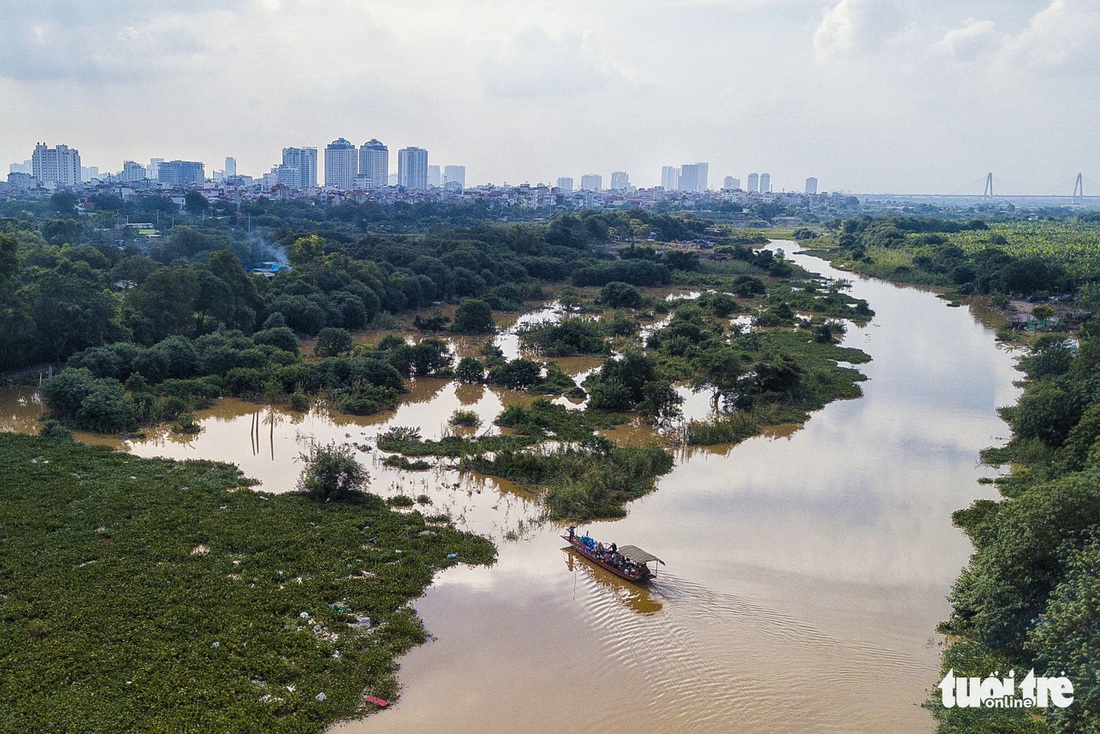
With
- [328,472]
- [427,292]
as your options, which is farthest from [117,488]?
[427,292]

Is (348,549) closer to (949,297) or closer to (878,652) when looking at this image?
(878,652)

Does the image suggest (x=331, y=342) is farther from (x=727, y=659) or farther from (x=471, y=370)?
(x=727, y=659)

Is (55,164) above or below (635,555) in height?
above

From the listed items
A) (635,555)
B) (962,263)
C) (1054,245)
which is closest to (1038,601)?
(635,555)

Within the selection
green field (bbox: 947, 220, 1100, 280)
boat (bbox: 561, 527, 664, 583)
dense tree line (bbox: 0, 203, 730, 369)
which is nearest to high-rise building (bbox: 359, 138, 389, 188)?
dense tree line (bbox: 0, 203, 730, 369)

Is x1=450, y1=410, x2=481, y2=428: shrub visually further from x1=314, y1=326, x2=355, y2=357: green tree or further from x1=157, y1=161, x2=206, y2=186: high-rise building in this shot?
x1=157, y1=161, x2=206, y2=186: high-rise building

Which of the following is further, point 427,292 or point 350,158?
point 350,158

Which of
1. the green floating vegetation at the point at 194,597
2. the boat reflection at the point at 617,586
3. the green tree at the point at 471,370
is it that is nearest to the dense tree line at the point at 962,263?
the green tree at the point at 471,370
